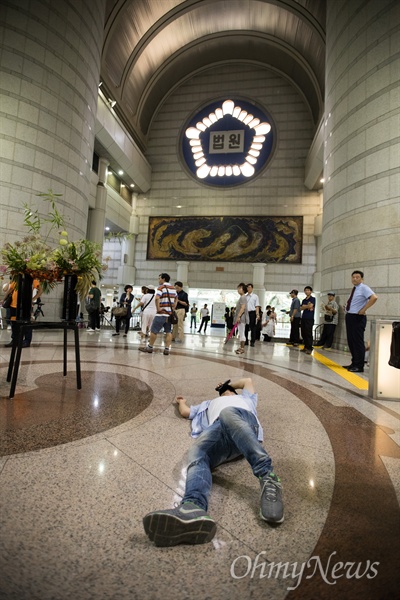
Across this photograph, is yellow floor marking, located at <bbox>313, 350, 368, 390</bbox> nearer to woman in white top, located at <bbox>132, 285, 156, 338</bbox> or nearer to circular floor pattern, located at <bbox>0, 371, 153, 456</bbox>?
circular floor pattern, located at <bbox>0, 371, 153, 456</bbox>

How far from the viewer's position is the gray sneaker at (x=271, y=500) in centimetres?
135

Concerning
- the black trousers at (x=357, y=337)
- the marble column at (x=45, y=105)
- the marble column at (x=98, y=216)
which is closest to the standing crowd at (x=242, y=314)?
the black trousers at (x=357, y=337)

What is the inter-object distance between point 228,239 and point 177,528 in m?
21.2

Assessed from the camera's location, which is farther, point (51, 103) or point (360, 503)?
point (51, 103)

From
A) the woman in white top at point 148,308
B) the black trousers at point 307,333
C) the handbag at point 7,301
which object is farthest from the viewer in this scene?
the black trousers at point 307,333

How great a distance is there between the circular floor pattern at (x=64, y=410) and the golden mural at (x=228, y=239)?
1856 centimetres

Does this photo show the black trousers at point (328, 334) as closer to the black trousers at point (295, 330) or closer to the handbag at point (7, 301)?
the black trousers at point (295, 330)

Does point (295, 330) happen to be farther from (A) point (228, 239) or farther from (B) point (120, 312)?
(A) point (228, 239)

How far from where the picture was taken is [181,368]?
4973 millimetres

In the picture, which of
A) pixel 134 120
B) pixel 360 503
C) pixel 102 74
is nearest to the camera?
pixel 360 503

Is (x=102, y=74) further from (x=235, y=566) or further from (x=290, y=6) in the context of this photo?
(x=235, y=566)

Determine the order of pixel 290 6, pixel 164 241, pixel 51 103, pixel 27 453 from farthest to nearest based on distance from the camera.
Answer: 1. pixel 164 241
2. pixel 290 6
3. pixel 51 103
4. pixel 27 453

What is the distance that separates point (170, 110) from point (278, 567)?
1077 inches

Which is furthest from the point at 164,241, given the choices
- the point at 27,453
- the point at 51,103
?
the point at 27,453
